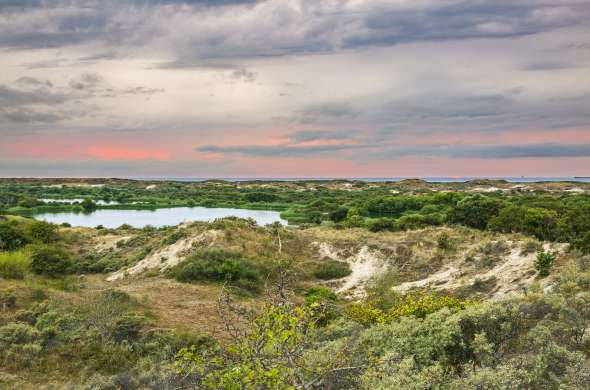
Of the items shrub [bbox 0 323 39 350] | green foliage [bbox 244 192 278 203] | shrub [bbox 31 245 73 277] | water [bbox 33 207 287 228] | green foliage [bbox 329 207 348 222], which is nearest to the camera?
shrub [bbox 0 323 39 350]

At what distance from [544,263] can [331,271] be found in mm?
12735

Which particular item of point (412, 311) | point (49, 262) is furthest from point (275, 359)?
point (49, 262)

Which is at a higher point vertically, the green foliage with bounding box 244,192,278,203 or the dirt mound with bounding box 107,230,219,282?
the green foliage with bounding box 244,192,278,203

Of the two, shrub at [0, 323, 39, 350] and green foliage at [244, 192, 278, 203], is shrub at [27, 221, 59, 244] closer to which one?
shrub at [0, 323, 39, 350]

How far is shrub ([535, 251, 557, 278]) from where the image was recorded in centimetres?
2245

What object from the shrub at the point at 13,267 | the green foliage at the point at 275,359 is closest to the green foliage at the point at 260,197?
the shrub at the point at 13,267

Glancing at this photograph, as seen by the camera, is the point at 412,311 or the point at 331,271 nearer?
the point at 412,311

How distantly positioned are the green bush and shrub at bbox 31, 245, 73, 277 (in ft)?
24.4

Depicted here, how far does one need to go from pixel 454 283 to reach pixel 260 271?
38.4 feet

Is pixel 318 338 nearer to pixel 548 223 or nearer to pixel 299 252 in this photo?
pixel 299 252

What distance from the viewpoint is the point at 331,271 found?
1176 inches

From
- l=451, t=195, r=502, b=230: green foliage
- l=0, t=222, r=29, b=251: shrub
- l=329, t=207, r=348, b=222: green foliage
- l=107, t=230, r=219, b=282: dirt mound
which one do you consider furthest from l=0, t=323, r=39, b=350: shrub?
l=329, t=207, r=348, b=222: green foliage

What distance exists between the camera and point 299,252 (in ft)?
110

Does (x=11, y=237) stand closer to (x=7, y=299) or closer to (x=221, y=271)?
(x=221, y=271)
